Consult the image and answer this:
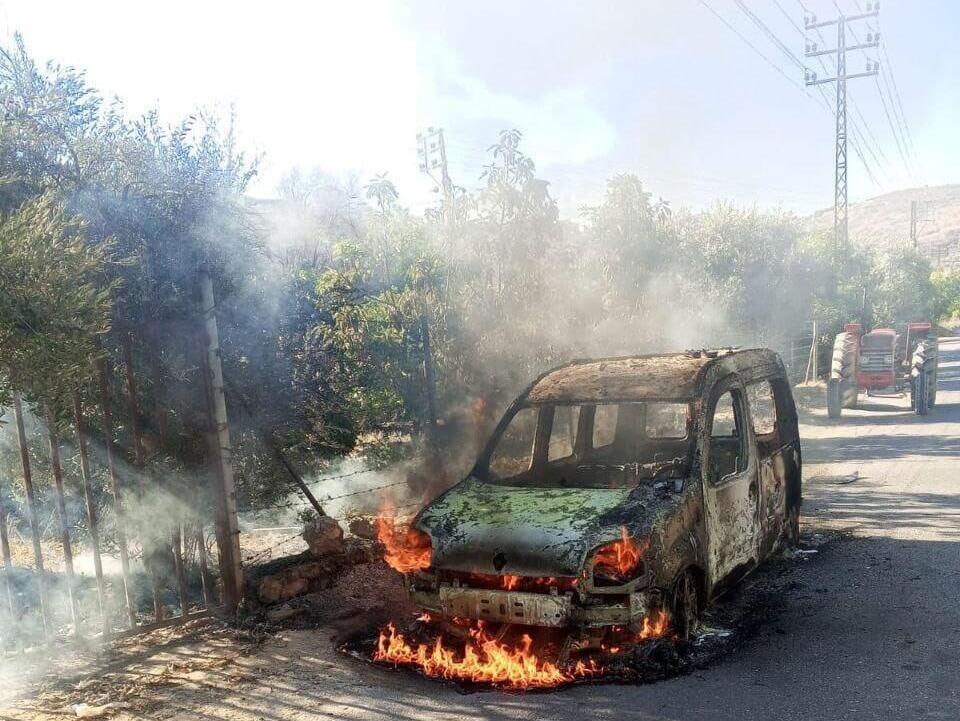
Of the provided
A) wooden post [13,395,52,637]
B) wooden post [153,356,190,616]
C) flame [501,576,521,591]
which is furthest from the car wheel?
wooden post [13,395,52,637]

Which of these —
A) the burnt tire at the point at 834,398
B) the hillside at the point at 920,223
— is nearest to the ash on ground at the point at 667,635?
the burnt tire at the point at 834,398

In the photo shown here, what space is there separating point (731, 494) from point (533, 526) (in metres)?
1.75

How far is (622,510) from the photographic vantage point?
482 centimetres

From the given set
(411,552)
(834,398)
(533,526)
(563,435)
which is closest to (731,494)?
(533,526)

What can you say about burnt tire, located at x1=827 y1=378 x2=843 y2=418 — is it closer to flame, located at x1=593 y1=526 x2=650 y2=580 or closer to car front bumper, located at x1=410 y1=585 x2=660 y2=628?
car front bumper, located at x1=410 y1=585 x2=660 y2=628

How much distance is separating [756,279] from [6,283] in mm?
27139

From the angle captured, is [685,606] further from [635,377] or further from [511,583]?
[635,377]

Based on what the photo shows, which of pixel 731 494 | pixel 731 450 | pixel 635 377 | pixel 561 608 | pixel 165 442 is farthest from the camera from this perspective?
pixel 731 450

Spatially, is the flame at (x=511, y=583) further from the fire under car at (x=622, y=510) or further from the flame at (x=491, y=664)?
the flame at (x=491, y=664)

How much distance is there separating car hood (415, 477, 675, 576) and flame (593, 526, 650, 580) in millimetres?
49

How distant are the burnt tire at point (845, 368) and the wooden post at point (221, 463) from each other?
14.8 metres

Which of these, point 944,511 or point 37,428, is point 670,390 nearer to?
point 944,511

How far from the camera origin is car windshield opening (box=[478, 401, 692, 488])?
572cm

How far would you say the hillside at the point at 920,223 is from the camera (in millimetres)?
117062
